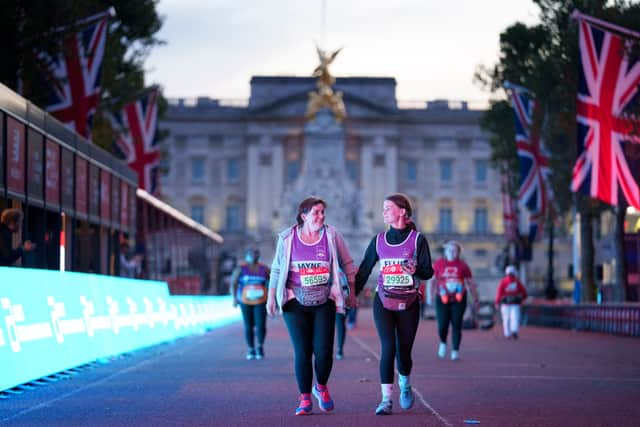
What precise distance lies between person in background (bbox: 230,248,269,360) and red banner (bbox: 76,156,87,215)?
5392 mm

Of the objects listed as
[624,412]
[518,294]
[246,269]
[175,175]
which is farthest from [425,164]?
[624,412]

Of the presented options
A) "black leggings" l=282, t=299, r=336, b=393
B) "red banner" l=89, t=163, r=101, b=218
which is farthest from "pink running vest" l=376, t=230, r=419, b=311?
"red banner" l=89, t=163, r=101, b=218

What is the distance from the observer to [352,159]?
427 feet

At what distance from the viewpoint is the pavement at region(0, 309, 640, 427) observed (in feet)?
35.5

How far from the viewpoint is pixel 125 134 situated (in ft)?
131

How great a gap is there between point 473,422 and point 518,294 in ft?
67.8

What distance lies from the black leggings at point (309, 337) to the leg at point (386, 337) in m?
0.40

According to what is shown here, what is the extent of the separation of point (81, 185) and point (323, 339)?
48.5 feet

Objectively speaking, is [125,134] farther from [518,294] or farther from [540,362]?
[540,362]

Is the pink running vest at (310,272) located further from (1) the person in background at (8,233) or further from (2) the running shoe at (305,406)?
(1) the person in background at (8,233)

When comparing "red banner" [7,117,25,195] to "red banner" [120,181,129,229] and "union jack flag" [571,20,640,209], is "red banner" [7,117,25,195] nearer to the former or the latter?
"union jack flag" [571,20,640,209]

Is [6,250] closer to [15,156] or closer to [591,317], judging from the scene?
[15,156]

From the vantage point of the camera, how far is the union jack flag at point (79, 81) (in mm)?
26594

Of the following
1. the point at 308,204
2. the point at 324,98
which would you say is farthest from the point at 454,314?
the point at 324,98
